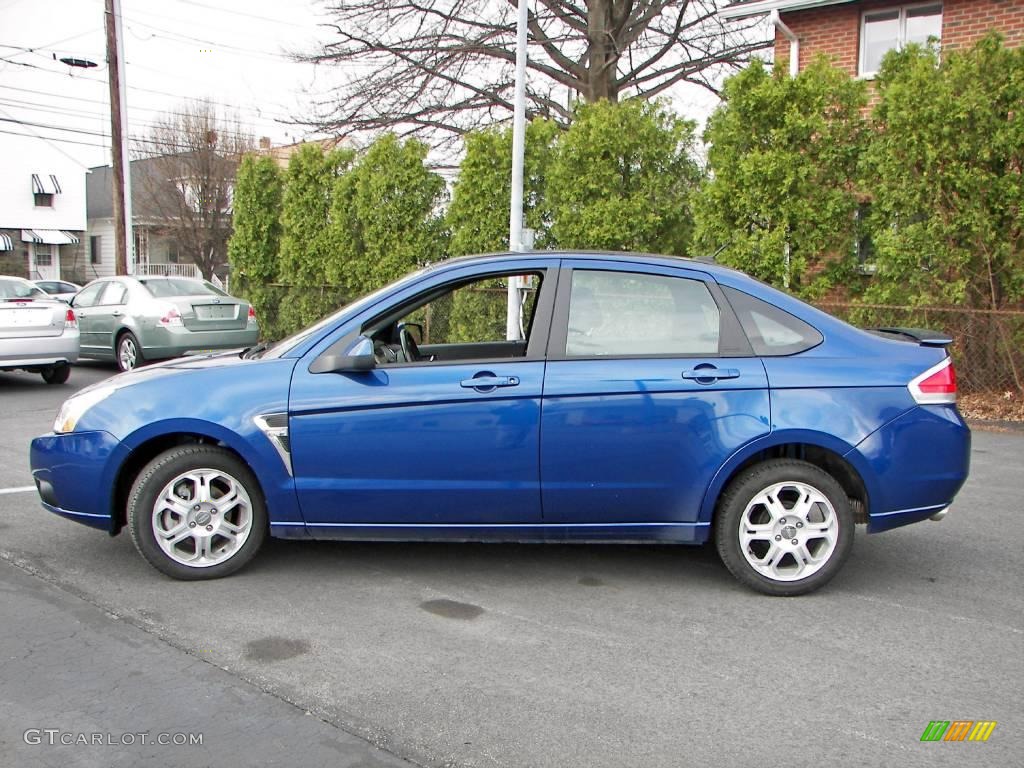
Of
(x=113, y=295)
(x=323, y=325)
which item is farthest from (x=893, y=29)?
(x=323, y=325)

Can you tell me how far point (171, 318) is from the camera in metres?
14.4

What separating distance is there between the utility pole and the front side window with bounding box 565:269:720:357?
19.3m

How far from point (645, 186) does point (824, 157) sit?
8.73 feet

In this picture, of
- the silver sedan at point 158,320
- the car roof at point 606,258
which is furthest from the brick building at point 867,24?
the car roof at point 606,258

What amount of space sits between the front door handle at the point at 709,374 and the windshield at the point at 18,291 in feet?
35.5

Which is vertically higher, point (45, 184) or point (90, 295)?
point (45, 184)

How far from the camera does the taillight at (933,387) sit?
16.1 feet

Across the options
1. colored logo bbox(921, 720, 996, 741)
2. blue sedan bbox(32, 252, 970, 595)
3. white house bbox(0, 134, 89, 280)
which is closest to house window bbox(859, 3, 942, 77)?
blue sedan bbox(32, 252, 970, 595)

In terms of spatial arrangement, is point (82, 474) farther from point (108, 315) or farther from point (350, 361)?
point (108, 315)

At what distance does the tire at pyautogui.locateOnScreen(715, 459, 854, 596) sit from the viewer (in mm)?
4902

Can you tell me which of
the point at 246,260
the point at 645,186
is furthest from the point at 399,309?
the point at 246,260

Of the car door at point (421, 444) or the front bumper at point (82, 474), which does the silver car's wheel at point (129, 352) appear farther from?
the car door at point (421, 444)

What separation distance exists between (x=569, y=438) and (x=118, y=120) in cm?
2034

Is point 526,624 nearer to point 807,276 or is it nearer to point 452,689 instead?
point 452,689
